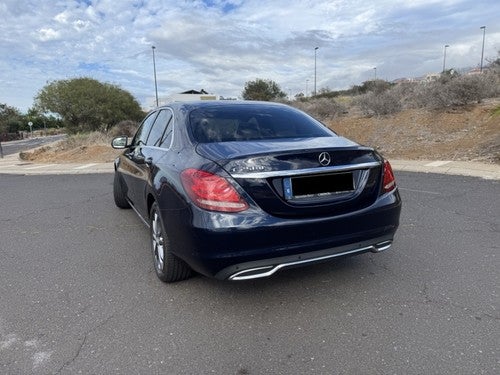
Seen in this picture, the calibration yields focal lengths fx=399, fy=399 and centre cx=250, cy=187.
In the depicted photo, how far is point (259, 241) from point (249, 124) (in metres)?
1.33

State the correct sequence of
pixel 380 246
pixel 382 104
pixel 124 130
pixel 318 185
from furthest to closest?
pixel 124 130 → pixel 382 104 → pixel 380 246 → pixel 318 185

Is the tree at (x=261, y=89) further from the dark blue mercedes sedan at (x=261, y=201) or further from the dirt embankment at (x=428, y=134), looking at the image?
the dark blue mercedes sedan at (x=261, y=201)

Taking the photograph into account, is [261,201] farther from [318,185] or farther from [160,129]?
[160,129]

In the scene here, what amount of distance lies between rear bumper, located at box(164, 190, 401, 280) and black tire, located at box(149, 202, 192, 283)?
0.30 meters

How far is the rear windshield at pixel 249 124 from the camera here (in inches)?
133

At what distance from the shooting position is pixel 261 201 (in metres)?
2.67

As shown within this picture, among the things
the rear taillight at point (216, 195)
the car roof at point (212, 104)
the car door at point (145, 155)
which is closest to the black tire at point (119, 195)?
the car door at point (145, 155)

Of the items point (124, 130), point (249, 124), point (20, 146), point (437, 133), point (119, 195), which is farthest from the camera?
point (20, 146)

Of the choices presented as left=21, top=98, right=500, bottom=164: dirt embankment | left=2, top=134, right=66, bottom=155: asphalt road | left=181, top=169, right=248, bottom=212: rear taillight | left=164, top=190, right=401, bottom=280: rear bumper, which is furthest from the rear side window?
left=2, top=134, right=66, bottom=155: asphalt road

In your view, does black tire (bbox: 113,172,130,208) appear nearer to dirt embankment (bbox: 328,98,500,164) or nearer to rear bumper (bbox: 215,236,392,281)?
rear bumper (bbox: 215,236,392,281)

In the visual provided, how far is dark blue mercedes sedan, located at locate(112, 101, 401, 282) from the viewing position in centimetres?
267

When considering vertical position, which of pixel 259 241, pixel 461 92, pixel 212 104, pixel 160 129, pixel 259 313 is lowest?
pixel 259 313

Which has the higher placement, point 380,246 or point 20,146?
point 380,246

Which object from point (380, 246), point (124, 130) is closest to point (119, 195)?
point (380, 246)
